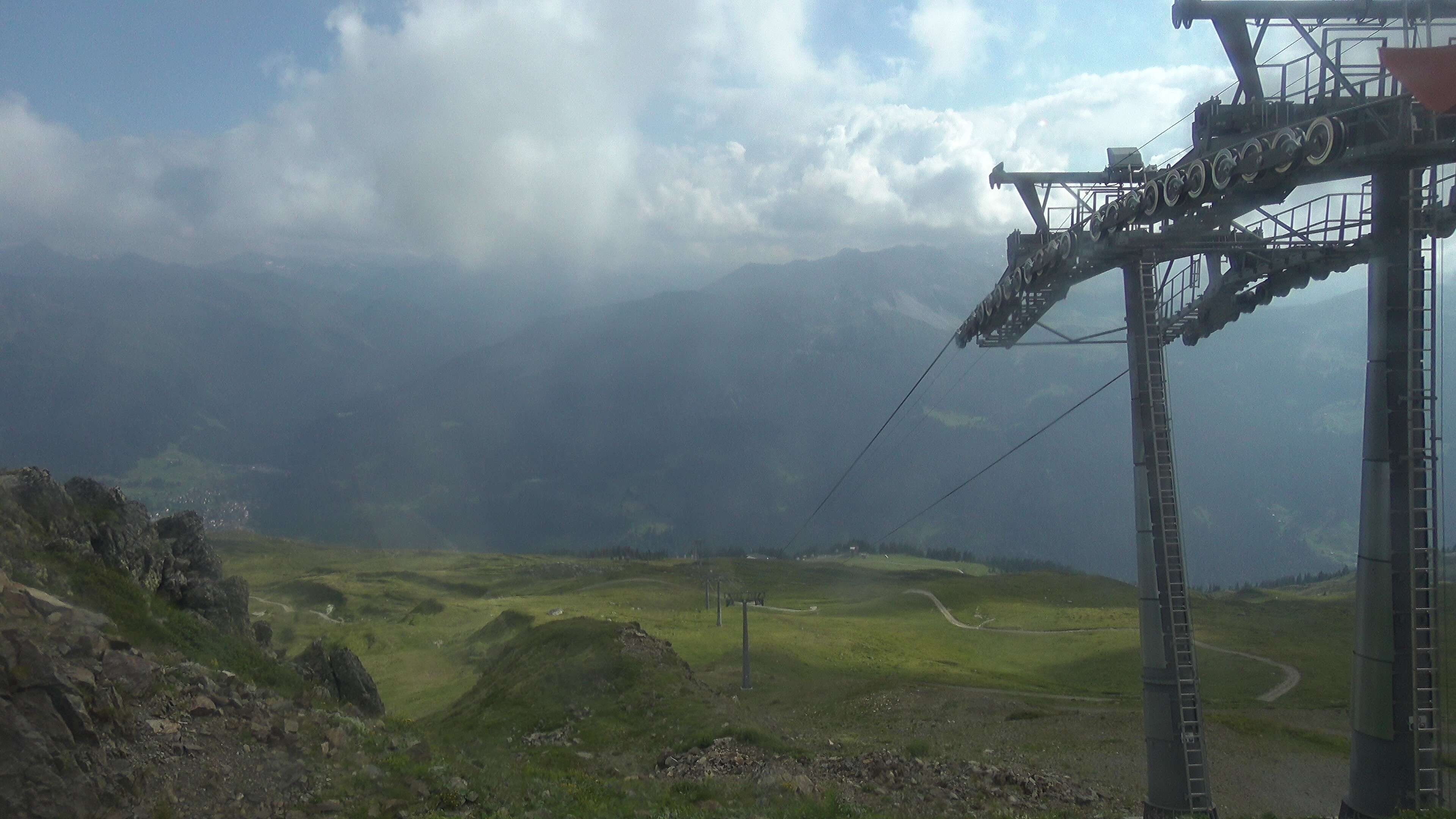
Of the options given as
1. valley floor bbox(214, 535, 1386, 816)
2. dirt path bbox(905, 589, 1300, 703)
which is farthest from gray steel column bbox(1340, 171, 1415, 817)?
dirt path bbox(905, 589, 1300, 703)

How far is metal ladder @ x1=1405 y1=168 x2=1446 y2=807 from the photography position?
14492 millimetres

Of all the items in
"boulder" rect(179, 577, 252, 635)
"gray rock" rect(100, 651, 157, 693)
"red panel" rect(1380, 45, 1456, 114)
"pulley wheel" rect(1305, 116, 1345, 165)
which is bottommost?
"boulder" rect(179, 577, 252, 635)

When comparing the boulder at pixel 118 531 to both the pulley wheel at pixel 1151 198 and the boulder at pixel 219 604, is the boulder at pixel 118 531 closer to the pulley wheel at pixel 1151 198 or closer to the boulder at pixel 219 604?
the boulder at pixel 219 604

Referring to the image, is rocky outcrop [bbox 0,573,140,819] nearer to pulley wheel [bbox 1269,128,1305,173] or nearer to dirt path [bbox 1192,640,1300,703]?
pulley wheel [bbox 1269,128,1305,173]

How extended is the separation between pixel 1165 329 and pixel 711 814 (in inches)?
649

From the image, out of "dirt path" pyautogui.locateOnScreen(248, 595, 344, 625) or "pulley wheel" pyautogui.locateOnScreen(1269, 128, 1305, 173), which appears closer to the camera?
"pulley wheel" pyautogui.locateOnScreen(1269, 128, 1305, 173)

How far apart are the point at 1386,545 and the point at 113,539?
31.9 meters

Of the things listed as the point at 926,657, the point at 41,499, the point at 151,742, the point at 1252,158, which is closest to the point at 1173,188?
the point at 1252,158

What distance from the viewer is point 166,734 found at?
47.5 feet

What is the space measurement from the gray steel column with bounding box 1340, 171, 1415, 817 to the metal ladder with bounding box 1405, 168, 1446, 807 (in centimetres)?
8

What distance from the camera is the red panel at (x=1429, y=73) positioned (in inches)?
502

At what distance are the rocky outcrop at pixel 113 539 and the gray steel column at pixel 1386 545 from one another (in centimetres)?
2931

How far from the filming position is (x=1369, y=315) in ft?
49.6

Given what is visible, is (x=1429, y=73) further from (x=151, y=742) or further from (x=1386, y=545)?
(x=151, y=742)
